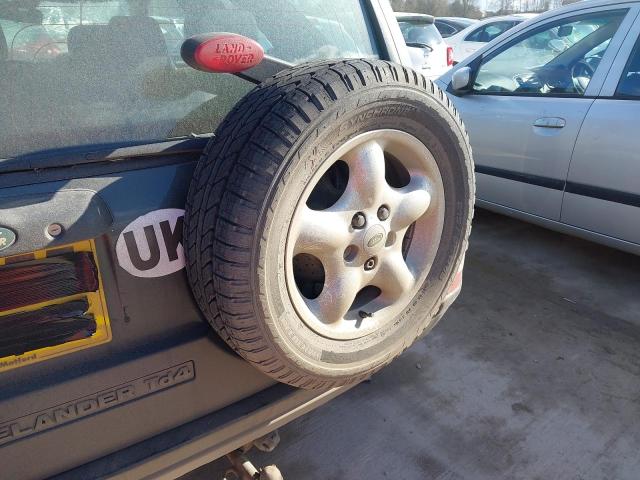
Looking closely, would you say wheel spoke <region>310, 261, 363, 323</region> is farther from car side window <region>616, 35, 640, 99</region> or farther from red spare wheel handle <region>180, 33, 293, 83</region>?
car side window <region>616, 35, 640, 99</region>

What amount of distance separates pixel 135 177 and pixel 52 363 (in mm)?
475

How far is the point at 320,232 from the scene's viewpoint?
4.99 feet

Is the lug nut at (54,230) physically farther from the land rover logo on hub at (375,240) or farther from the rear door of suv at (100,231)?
the land rover logo on hub at (375,240)

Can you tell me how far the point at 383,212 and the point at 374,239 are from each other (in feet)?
0.28

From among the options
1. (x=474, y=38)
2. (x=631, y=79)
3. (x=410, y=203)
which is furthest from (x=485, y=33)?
(x=410, y=203)

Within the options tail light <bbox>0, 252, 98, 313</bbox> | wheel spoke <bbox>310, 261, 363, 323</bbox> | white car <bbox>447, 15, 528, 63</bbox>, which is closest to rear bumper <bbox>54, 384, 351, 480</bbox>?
wheel spoke <bbox>310, 261, 363, 323</bbox>

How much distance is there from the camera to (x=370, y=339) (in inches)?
68.9

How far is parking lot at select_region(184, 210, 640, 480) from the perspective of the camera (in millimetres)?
2182

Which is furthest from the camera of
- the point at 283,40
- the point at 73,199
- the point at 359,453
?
the point at 359,453

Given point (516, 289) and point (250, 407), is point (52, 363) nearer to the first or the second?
point (250, 407)

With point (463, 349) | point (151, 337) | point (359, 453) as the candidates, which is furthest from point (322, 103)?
point (463, 349)

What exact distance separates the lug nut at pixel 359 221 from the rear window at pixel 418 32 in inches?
337

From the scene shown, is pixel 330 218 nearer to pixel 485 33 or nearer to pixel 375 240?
pixel 375 240

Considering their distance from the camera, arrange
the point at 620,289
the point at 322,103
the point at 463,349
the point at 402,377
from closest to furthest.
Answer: the point at 322,103 < the point at 402,377 < the point at 463,349 < the point at 620,289
